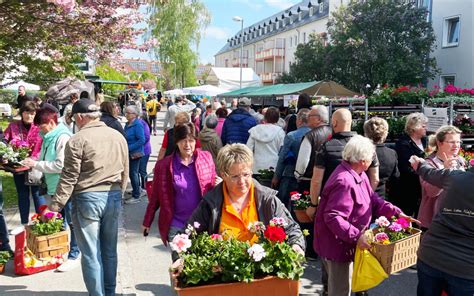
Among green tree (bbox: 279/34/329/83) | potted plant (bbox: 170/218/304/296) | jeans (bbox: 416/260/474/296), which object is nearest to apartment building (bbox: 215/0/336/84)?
green tree (bbox: 279/34/329/83)

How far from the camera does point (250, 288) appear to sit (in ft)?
7.88

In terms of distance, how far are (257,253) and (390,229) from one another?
4.80 feet

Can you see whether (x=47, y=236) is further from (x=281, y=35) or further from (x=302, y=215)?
(x=281, y=35)

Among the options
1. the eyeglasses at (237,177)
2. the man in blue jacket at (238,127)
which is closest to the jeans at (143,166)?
the man in blue jacket at (238,127)

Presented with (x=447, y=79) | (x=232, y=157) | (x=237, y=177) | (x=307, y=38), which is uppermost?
(x=307, y=38)

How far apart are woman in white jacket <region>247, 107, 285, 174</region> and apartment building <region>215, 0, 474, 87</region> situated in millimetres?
20098

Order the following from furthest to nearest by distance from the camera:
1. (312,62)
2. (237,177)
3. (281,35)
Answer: (281,35)
(312,62)
(237,177)

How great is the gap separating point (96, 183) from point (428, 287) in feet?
8.98

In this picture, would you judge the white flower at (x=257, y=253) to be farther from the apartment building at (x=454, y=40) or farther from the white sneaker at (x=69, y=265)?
the apartment building at (x=454, y=40)

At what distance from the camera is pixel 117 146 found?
4.07m

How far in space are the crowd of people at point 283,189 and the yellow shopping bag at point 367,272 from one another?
10 cm

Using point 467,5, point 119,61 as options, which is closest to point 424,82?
point 467,5

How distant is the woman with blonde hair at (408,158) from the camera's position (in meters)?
5.60

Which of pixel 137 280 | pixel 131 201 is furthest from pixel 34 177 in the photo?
pixel 131 201
